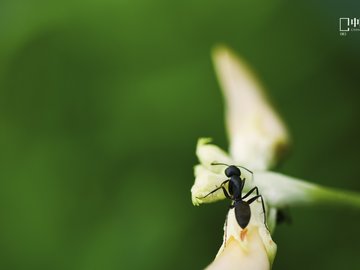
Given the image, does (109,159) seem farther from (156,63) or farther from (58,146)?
(156,63)

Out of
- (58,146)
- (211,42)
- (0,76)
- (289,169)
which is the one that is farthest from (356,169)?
(0,76)

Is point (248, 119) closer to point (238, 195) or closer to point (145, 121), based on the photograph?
point (238, 195)

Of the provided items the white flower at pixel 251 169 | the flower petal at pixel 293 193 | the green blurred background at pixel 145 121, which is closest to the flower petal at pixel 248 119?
the white flower at pixel 251 169

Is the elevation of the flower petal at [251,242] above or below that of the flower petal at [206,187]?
below

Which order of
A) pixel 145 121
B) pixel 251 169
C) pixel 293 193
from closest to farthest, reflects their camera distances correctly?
pixel 293 193, pixel 251 169, pixel 145 121

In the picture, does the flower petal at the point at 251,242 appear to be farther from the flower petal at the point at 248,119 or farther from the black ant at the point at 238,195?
the flower petal at the point at 248,119

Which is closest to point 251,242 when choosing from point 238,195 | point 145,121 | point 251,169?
point 238,195
